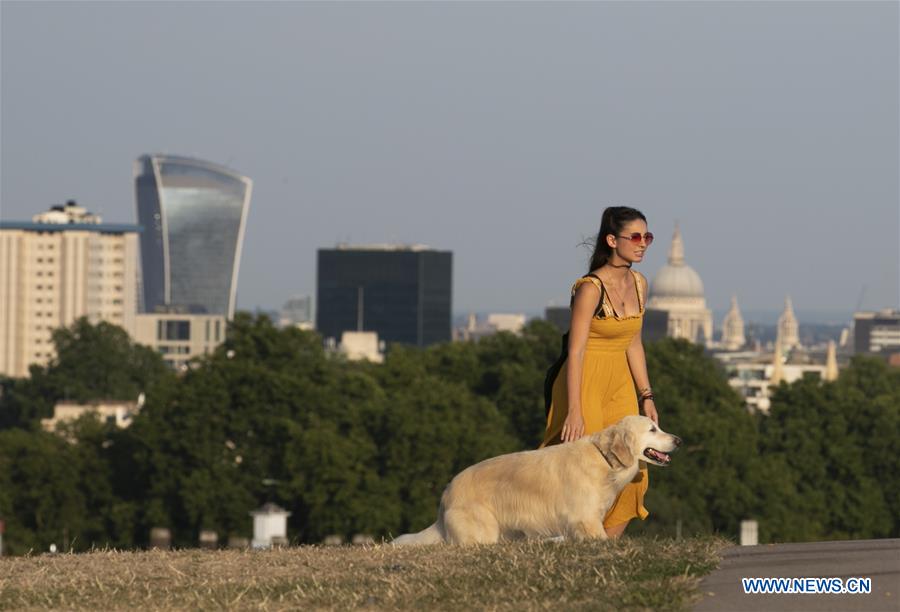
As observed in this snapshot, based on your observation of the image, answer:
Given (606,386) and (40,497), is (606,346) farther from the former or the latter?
(40,497)

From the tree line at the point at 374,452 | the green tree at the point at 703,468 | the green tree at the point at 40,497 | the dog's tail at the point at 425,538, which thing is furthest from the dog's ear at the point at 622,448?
the green tree at the point at 40,497

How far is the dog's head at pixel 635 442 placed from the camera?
1498cm

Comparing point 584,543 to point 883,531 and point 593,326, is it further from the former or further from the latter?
point 883,531

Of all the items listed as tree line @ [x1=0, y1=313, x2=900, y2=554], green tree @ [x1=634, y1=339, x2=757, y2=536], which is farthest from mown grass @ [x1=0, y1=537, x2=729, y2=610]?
green tree @ [x1=634, y1=339, x2=757, y2=536]

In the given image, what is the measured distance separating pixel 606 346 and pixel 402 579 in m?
2.90

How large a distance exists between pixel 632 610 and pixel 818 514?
6834 cm

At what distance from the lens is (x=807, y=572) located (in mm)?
13594

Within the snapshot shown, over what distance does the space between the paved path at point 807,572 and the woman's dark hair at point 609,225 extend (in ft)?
7.52

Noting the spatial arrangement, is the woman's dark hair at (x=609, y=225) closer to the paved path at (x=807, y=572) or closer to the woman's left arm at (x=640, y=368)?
the woman's left arm at (x=640, y=368)

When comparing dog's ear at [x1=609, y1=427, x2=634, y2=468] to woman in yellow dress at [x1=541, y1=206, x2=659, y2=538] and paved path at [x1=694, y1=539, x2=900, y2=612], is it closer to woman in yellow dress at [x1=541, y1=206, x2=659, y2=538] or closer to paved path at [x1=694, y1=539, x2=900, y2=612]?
woman in yellow dress at [x1=541, y1=206, x2=659, y2=538]

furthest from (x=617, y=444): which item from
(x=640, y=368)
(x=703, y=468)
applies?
(x=703, y=468)

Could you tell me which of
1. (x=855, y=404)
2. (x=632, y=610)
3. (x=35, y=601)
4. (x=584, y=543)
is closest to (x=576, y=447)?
(x=584, y=543)

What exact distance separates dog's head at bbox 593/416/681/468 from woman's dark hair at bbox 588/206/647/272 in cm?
123

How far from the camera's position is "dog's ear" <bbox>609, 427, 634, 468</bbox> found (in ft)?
49.1
